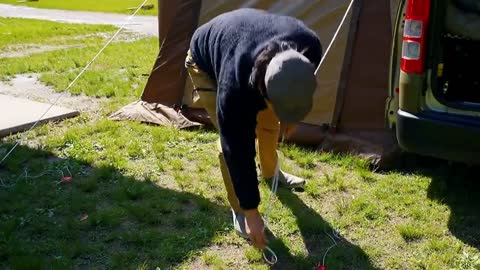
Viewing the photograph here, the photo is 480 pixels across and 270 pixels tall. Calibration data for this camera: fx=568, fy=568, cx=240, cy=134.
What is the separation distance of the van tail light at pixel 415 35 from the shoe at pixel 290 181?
119 cm

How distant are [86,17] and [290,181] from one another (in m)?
15.1

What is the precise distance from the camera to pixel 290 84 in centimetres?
208

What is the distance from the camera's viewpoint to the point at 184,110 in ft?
17.3

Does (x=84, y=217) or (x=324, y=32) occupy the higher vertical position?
(x=324, y=32)

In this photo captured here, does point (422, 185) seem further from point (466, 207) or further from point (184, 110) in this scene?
point (184, 110)

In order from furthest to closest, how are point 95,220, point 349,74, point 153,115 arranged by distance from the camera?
1. point 153,115
2. point 349,74
3. point 95,220

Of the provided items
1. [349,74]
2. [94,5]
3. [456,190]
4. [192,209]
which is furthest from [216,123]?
[94,5]

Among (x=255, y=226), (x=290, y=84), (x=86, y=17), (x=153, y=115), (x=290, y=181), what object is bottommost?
(x=86, y=17)

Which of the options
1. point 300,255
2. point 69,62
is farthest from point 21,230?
point 69,62

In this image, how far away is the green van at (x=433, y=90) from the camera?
2.92 m

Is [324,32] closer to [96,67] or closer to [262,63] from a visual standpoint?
[262,63]

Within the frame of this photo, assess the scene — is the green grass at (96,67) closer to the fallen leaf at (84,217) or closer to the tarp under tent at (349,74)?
the tarp under tent at (349,74)

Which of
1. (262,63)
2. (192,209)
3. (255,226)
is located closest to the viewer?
(262,63)

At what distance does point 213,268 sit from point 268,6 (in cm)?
258
